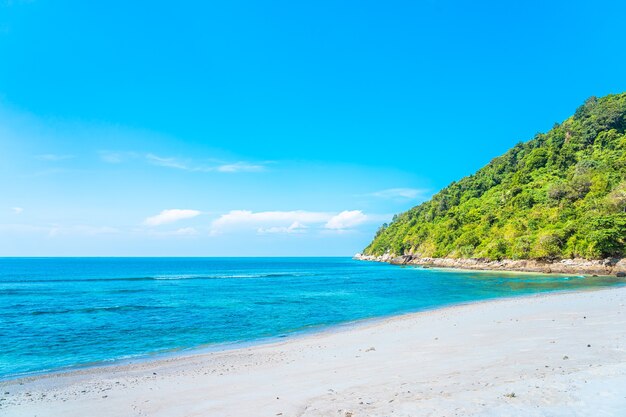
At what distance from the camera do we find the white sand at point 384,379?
927cm

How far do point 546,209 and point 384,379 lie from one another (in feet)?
335

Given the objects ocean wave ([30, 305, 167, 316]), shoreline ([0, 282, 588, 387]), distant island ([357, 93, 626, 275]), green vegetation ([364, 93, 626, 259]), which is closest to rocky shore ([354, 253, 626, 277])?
distant island ([357, 93, 626, 275])

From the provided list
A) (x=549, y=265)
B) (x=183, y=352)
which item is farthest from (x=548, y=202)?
(x=183, y=352)

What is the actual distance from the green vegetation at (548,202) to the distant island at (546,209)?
0.20 meters

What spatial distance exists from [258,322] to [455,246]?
331 ft

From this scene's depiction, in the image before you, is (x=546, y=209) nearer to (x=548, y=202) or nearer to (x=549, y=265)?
(x=548, y=202)

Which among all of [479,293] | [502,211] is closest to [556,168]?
[502,211]

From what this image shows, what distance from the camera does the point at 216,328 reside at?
1185 inches

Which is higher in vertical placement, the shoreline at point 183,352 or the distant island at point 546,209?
the distant island at point 546,209

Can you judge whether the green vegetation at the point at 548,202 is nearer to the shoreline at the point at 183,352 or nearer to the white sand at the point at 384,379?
the shoreline at the point at 183,352

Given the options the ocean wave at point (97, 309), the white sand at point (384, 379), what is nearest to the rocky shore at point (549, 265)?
the white sand at point (384, 379)

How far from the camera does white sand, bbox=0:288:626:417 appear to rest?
9.27m

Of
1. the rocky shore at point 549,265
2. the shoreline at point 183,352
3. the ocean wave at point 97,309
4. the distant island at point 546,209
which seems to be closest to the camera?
the shoreline at point 183,352

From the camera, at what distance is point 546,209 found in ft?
319
